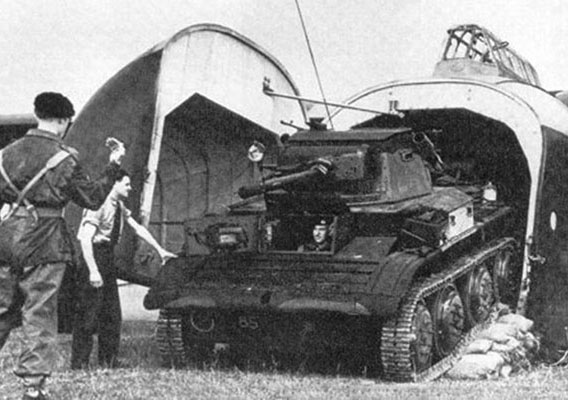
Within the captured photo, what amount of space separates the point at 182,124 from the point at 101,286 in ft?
18.0

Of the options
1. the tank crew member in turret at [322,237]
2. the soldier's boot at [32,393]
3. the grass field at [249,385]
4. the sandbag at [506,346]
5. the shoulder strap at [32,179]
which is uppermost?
the shoulder strap at [32,179]

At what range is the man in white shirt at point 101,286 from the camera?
8812 millimetres

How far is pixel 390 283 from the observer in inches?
326

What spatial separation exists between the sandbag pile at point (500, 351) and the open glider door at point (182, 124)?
3.94m

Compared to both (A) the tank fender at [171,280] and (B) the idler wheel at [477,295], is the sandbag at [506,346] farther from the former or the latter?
(A) the tank fender at [171,280]

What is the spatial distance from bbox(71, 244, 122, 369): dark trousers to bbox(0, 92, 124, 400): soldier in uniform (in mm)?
2220

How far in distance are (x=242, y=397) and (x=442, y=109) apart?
23.8ft

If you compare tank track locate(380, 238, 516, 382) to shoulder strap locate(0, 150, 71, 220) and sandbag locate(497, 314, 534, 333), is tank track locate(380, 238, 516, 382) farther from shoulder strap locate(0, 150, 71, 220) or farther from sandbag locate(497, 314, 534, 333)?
shoulder strap locate(0, 150, 71, 220)

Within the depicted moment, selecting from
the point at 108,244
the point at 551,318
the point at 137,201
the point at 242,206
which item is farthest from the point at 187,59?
the point at 551,318

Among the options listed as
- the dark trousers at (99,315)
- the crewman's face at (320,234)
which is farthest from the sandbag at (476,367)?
the dark trousers at (99,315)

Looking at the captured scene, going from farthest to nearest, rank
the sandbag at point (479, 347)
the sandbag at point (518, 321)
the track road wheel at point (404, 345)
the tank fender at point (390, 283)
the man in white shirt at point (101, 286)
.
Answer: the sandbag at point (518, 321), the sandbag at point (479, 347), the man in white shirt at point (101, 286), the track road wheel at point (404, 345), the tank fender at point (390, 283)

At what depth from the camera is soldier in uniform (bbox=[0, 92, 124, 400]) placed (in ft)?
21.3

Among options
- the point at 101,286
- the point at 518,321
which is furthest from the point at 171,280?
the point at 518,321

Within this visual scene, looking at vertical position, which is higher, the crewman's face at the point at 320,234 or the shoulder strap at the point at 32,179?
the shoulder strap at the point at 32,179
